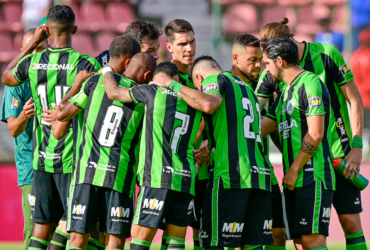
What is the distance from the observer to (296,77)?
175 inches

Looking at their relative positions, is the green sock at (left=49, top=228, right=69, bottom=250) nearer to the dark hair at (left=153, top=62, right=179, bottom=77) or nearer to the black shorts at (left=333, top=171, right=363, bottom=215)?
the dark hair at (left=153, top=62, right=179, bottom=77)

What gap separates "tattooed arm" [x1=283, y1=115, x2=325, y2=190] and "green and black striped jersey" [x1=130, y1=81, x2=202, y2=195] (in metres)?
0.88

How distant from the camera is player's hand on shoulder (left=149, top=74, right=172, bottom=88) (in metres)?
4.23

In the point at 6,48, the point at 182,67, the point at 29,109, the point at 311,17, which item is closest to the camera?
the point at 29,109

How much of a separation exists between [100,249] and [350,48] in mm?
7737

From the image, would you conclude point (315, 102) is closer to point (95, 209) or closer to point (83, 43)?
point (95, 209)

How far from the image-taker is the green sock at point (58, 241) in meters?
Result: 4.86

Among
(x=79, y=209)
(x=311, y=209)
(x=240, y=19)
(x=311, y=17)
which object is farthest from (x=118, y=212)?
(x=311, y=17)

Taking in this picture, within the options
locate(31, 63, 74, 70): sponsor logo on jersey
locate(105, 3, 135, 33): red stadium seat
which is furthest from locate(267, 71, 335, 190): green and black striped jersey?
locate(105, 3, 135, 33): red stadium seat

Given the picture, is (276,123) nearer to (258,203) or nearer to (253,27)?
(258,203)

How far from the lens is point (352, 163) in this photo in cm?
480

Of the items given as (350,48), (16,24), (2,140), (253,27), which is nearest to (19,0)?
(16,24)

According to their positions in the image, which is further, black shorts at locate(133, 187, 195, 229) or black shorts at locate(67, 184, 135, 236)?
black shorts at locate(67, 184, 135, 236)

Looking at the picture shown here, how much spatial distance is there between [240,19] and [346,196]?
296 inches
